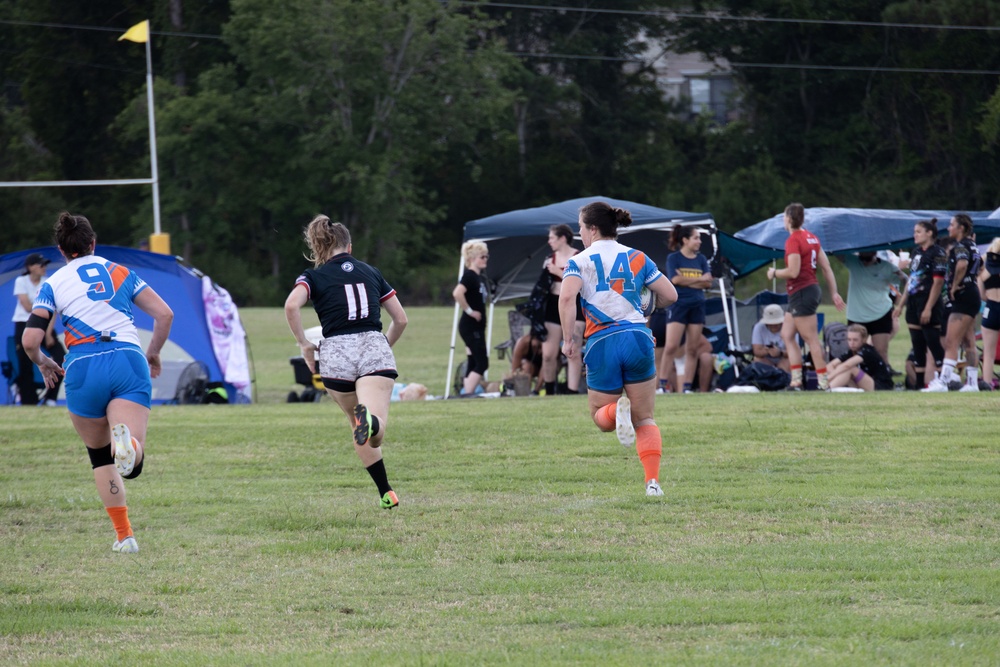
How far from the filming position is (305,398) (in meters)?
16.0

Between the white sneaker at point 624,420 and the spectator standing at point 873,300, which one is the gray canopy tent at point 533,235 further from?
the white sneaker at point 624,420

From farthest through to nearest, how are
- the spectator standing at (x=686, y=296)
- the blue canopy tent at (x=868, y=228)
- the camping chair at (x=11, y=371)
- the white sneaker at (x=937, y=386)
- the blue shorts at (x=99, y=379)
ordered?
the camping chair at (x=11, y=371), the blue canopy tent at (x=868, y=228), the spectator standing at (x=686, y=296), the white sneaker at (x=937, y=386), the blue shorts at (x=99, y=379)

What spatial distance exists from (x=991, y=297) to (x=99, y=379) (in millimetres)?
9600

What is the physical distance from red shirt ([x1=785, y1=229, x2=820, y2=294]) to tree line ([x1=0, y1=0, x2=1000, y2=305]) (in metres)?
32.0

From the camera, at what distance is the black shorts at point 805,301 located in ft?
45.6

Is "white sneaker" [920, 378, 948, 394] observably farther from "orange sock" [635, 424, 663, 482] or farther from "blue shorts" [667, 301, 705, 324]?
"orange sock" [635, 424, 663, 482]

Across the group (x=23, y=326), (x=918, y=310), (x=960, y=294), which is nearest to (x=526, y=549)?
(x=960, y=294)

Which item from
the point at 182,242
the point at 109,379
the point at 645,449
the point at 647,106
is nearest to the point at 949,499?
the point at 645,449

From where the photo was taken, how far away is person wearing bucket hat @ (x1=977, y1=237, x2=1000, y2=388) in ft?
43.0

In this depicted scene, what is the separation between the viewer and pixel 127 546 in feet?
22.3

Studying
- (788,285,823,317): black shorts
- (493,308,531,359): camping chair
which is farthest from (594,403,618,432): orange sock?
(493,308,531,359): camping chair

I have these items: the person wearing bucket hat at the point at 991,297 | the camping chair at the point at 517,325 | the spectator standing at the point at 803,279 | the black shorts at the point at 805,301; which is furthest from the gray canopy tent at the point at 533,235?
the person wearing bucket hat at the point at 991,297

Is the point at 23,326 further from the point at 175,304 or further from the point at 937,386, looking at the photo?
the point at 937,386

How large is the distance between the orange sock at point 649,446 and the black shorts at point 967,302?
6888mm
